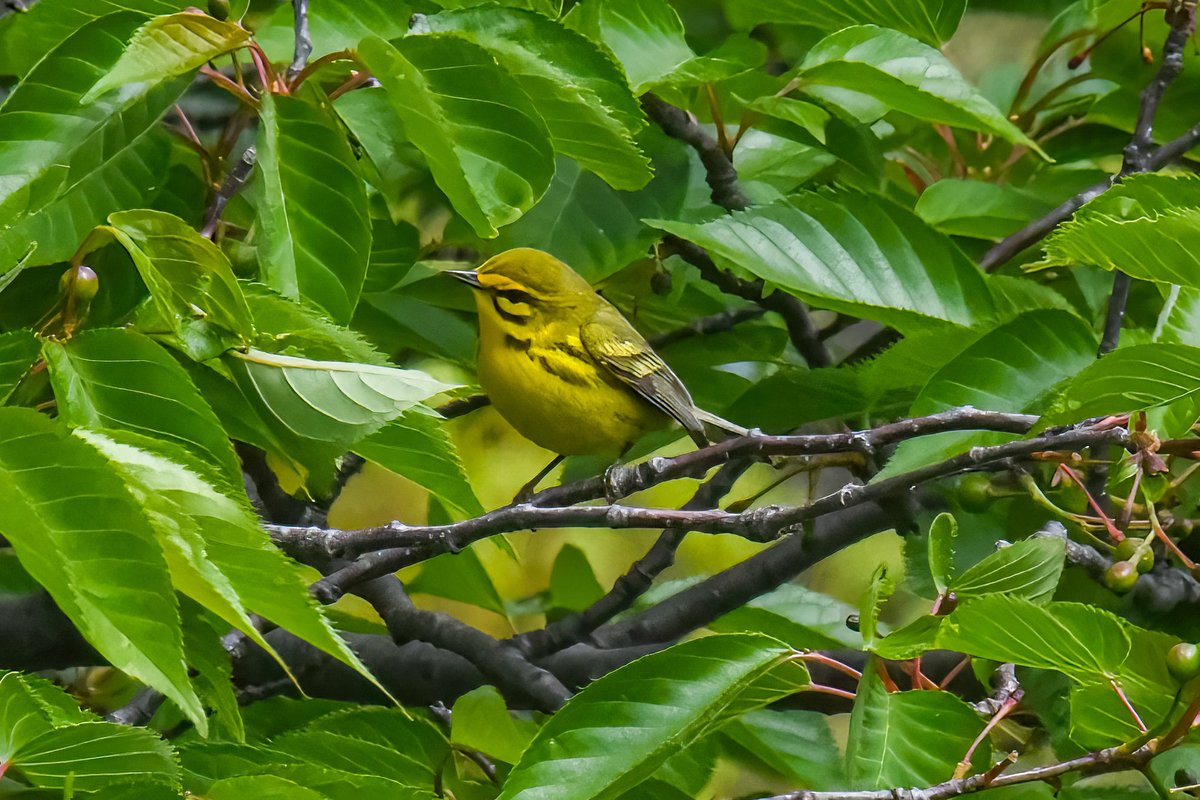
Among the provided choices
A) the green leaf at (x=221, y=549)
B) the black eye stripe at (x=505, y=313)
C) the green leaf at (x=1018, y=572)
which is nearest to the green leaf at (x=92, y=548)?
the green leaf at (x=221, y=549)

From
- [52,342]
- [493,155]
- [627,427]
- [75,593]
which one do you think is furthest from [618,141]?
[627,427]

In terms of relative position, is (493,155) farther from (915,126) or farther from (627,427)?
(915,126)

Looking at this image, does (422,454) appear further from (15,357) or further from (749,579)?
(749,579)

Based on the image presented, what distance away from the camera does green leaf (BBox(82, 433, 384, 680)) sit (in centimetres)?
78

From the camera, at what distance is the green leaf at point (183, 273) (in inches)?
36.9

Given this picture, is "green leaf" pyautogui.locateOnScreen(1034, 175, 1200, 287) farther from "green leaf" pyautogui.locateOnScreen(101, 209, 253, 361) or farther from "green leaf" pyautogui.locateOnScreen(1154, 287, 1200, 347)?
"green leaf" pyautogui.locateOnScreen(101, 209, 253, 361)

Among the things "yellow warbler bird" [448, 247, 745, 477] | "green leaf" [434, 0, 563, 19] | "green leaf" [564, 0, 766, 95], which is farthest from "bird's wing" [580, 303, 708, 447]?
"green leaf" [434, 0, 563, 19]

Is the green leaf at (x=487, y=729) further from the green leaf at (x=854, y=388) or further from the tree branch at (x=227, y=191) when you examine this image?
the tree branch at (x=227, y=191)

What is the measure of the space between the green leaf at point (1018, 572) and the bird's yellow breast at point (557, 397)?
960 millimetres

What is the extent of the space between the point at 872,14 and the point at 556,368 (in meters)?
0.72

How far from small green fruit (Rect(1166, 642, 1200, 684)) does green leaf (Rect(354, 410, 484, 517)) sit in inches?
23.5

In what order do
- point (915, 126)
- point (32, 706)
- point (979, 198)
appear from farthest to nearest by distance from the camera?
point (915, 126), point (979, 198), point (32, 706)

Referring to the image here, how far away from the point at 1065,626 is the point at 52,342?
0.81 meters

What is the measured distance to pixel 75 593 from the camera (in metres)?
0.71
